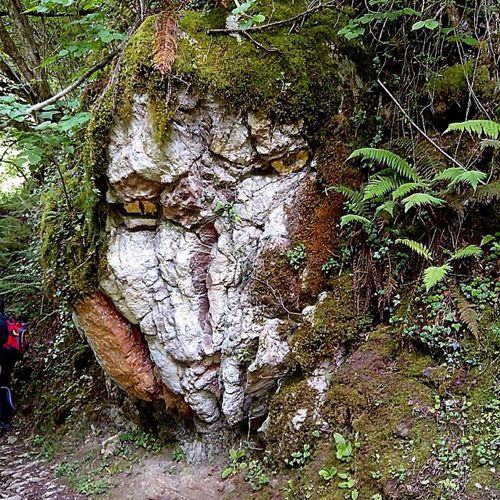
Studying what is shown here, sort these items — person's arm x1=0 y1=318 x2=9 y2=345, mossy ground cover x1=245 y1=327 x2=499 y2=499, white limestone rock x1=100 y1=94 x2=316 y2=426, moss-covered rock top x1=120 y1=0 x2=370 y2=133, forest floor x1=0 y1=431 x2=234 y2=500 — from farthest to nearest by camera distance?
person's arm x1=0 y1=318 x2=9 y2=345
forest floor x1=0 y1=431 x2=234 y2=500
white limestone rock x1=100 y1=94 x2=316 y2=426
moss-covered rock top x1=120 y1=0 x2=370 y2=133
mossy ground cover x1=245 y1=327 x2=499 y2=499

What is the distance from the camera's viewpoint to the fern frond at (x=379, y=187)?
3.47 meters

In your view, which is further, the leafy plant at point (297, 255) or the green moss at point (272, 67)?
the leafy plant at point (297, 255)

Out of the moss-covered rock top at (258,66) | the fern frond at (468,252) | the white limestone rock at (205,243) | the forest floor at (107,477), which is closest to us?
the fern frond at (468,252)

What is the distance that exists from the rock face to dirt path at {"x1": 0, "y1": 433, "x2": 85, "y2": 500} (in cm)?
172

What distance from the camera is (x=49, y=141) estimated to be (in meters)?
4.14

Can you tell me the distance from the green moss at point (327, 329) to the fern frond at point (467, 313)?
0.77m

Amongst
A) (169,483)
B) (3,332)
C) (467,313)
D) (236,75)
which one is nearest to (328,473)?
(467,313)

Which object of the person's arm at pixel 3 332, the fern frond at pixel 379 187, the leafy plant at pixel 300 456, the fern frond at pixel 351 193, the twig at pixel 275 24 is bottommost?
the leafy plant at pixel 300 456

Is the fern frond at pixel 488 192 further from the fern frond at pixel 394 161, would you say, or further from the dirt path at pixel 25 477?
the dirt path at pixel 25 477

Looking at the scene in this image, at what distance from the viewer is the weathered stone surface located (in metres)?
4.68

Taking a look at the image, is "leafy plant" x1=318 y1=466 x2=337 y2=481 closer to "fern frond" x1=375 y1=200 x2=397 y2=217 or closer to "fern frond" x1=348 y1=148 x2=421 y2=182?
"fern frond" x1=375 y1=200 x2=397 y2=217

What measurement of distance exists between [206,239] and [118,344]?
147 centimetres

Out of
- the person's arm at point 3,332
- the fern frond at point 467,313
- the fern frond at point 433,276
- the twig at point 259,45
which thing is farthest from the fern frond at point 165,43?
the person's arm at point 3,332

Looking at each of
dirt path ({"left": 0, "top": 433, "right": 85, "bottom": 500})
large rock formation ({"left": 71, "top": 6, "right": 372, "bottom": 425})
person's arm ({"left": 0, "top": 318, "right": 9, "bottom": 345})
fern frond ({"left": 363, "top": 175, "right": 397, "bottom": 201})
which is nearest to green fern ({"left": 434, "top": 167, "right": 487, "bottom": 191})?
fern frond ({"left": 363, "top": 175, "right": 397, "bottom": 201})
